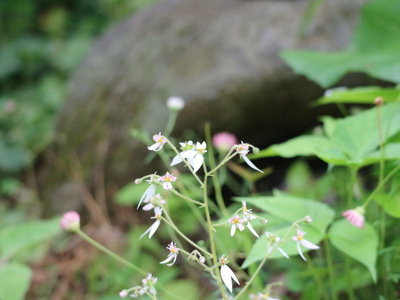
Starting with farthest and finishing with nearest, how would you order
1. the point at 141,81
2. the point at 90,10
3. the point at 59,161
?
the point at 90,10
the point at 59,161
the point at 141,81

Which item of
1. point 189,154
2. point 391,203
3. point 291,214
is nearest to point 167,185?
point 189,154

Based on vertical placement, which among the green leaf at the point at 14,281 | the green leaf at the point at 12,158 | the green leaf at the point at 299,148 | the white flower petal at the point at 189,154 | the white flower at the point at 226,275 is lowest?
the green leaf at the point at 12,158

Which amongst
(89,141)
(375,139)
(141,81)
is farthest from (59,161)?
(375,139)

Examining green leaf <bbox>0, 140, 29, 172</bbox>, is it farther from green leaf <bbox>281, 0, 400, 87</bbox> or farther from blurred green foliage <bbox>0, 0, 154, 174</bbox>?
green leaf <bbox>281, 0, 400, 87</bbox>

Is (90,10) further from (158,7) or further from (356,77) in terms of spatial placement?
(356,77)

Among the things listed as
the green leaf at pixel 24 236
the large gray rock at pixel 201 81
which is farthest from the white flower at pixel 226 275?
the large gray rock at pixel 201 81

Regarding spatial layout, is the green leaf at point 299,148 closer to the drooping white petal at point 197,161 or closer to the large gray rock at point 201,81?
the drooping white petal at point 197,161
